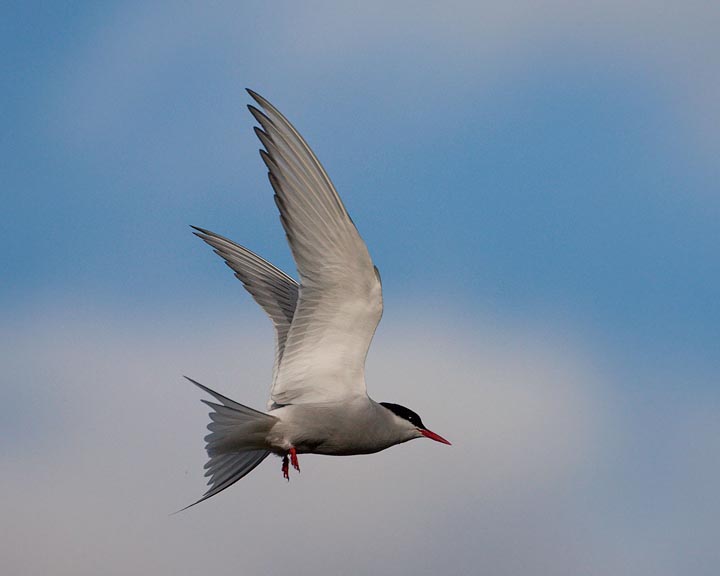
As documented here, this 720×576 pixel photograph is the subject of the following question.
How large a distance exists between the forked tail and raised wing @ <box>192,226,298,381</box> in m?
1.63

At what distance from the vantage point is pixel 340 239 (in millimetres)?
7707

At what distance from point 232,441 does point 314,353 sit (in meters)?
0.93

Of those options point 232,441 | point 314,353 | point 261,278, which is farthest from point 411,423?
point 261,278

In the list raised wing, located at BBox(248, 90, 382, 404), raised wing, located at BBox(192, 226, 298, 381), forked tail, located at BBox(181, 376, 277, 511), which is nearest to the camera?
raised wing, located at BBox(248, 90, 382, 404)

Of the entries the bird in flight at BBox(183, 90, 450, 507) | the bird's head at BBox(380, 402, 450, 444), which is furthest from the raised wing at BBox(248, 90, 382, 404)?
the bird's head at BBox(380, 402, 450, 444)

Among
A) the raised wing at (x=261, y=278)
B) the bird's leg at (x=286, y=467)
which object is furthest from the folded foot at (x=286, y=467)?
the raised wing at (x=261, y=278)

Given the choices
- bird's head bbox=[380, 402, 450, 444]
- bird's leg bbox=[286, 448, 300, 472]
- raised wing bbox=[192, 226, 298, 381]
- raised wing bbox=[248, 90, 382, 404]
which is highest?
raised wing bbox=[192, 226, 298, 381]

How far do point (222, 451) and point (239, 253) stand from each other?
2650 mm

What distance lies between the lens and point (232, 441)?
8133mm

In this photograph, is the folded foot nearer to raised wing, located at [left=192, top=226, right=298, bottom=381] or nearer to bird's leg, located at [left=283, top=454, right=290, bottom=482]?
bird's leg, located at [left=283, top=454, right=290, bottom=482]

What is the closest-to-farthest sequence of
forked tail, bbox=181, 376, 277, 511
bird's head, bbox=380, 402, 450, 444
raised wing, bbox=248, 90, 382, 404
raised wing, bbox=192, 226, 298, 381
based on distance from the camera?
raised wing, bbox=248, 90, 382, 404 < forked tail, bbox=181, 376, 277, 511 < bird's head, bbox=380, 402, 450, 444 < raised wing, bbox=192, 226, 298, 381

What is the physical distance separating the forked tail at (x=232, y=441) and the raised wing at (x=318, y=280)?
1.48 ft

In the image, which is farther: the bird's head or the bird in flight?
the bird's head

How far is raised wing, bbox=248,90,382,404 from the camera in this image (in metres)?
7.52
